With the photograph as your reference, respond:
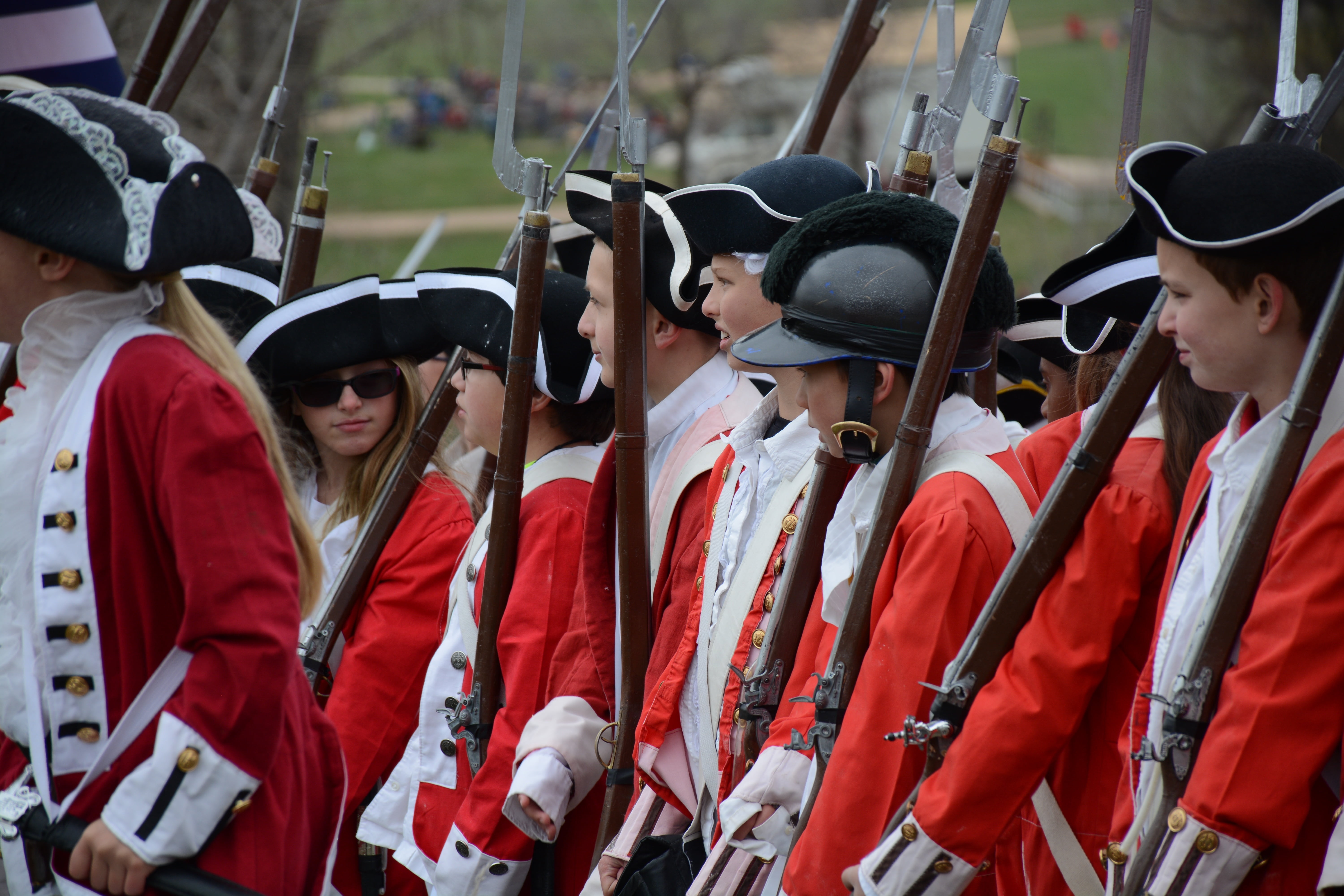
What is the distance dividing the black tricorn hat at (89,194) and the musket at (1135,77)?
6.87 feet

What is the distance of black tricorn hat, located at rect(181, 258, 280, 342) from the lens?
13.3 ft

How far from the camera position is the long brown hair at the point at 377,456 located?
3666 mm

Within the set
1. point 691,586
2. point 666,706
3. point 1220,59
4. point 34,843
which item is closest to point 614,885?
point 666,706

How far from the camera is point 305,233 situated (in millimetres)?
4090

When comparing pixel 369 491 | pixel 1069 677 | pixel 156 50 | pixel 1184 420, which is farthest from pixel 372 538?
pixel 156 50

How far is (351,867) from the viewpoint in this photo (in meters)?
3.45

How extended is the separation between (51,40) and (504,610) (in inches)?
115

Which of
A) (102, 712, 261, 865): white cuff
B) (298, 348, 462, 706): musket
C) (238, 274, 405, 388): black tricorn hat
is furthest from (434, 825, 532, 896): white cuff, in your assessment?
(238, 274, 405, 388): black tricorn hat

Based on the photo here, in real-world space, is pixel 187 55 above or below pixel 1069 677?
above

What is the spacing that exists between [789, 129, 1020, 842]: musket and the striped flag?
342 cm

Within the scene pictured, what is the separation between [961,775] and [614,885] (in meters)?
0.99

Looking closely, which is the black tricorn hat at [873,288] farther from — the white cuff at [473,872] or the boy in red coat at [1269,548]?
the white cuff at [473,872]

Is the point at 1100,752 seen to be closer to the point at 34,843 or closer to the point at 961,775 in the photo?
the point at 961,775

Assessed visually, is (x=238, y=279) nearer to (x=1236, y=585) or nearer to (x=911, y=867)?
(x=911, y=867)
